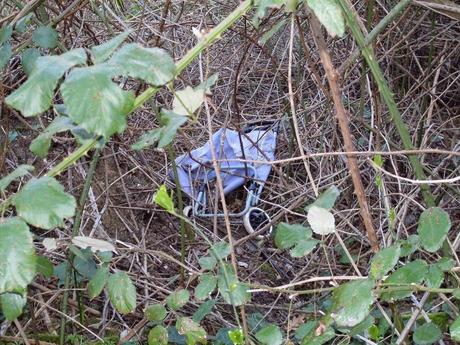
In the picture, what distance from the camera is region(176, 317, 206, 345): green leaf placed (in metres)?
1.42

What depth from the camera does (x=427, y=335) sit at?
1.39 m

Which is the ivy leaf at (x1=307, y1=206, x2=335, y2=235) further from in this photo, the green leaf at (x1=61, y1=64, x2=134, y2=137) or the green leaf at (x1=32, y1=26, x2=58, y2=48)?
the green leaf at (x1=32, y1=26, x2=58, y2=48)

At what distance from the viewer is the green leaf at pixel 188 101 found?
1.03 m

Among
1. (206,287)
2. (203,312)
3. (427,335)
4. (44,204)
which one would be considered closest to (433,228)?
(427,335)

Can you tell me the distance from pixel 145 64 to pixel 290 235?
52 cm

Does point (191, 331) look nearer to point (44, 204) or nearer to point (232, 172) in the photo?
point (44, 204)

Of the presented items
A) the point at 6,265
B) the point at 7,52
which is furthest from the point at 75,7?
the point at 6,265

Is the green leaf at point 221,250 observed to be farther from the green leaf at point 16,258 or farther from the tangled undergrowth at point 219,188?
the green leaf at point 16,258

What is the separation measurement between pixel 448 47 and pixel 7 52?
1987mm

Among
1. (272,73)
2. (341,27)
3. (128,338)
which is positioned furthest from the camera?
(272,73)

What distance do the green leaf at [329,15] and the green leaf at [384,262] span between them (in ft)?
1.27

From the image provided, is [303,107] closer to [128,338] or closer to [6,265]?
[128,338]

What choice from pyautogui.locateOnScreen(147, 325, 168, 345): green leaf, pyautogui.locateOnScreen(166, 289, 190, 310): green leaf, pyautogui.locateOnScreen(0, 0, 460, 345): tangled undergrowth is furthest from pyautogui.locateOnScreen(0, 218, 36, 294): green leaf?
pyautogui.locateOnScreen(147, 325, 168, 345): green leaf

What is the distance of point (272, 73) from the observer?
3.57 meters
